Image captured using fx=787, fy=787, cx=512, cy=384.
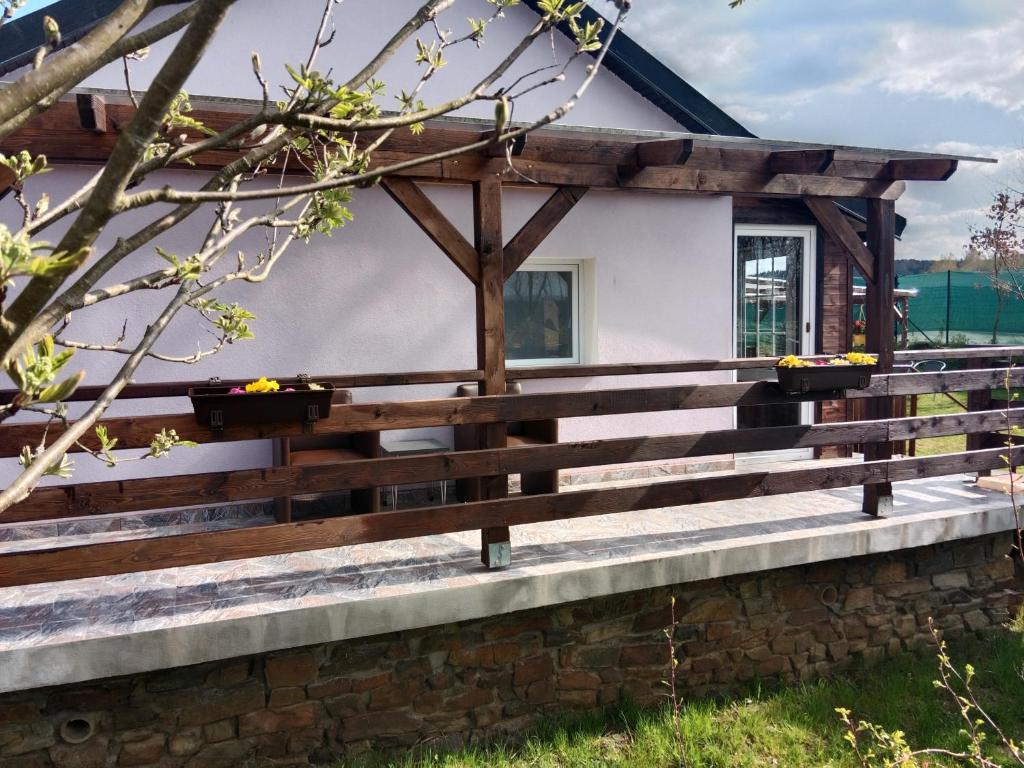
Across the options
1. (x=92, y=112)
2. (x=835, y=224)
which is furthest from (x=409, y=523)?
(x=835, y=224)

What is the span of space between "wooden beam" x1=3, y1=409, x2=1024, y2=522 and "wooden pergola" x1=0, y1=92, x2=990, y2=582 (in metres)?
0.04

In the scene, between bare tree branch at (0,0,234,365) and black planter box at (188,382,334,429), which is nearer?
bare tree branch at (0,0,234,365)

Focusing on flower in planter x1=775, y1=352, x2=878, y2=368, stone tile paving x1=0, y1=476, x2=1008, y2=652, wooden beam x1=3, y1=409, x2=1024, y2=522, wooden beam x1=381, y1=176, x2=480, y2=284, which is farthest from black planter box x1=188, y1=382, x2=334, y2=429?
flower in planter x1=775, y1=352, x2=878, y2=368

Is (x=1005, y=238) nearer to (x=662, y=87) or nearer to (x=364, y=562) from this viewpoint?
(x=662, y=87)

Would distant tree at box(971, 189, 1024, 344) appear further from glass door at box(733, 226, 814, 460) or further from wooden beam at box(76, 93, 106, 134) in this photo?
wooden beam at box(76, 93, 106, 134)

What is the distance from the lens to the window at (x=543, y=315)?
6656 millimetres

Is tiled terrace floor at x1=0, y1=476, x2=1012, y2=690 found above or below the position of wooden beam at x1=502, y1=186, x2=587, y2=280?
below

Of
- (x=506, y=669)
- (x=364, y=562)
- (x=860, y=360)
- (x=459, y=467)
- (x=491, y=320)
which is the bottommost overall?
(x=506, y=669)

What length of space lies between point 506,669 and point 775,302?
16.7 ft

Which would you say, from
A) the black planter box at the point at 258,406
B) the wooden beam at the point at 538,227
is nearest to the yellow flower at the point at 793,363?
the wooden beam at the point at 538,227

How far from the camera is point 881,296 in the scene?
549 cm

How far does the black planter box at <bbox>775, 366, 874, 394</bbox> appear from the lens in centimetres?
488

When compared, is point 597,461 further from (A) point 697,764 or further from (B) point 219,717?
(B) point 219,717

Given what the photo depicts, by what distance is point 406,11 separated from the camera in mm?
6320
